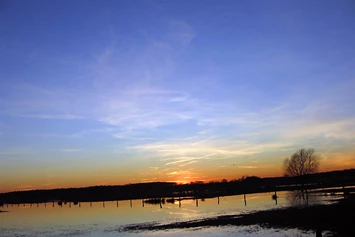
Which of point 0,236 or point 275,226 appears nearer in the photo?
point 275,226

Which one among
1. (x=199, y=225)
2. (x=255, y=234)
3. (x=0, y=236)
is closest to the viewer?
(x=255, y=234)

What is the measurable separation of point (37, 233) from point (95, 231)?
29.2ft

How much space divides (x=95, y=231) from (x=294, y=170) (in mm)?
113545

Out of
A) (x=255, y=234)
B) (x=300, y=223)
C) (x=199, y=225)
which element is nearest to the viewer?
(x=255, y=234)

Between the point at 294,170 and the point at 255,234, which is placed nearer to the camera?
the point at 255,234

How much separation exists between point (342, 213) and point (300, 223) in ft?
18.0

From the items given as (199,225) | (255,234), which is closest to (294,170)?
(199,225)

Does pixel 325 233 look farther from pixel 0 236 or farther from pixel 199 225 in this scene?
pixel 0 236

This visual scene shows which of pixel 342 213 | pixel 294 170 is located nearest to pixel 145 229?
pixel 342 213

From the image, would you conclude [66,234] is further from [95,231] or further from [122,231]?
[122,231]

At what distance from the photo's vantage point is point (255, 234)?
3275 centimetres

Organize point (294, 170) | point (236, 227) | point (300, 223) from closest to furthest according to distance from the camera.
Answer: point (300, 223) → point (236, 227) → point (294, 170)

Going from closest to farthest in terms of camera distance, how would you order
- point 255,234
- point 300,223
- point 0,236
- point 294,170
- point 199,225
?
point 255,234, point 300,223, point 199,225, point 0,236, point 294,170

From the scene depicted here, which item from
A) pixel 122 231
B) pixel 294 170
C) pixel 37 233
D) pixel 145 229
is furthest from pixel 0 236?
pixel 294 170
